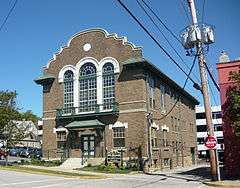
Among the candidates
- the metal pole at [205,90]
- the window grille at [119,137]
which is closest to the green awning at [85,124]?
the window grille at [119,137]

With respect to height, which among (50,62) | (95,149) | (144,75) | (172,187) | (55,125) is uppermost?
(50,62)

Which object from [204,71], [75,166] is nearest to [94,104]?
[75,166]

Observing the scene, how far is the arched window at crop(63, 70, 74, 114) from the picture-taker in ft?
129

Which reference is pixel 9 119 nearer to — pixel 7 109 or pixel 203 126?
pixel 7 109

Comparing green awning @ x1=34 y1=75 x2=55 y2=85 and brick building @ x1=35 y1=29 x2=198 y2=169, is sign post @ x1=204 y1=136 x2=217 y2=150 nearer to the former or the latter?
brick building @ x1=35 y1=29 x2=198 y2=169

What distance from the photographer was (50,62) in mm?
41062

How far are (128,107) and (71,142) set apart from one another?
6797 mm

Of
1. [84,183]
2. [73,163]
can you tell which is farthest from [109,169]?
[84,183]

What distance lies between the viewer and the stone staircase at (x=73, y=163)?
35625mm

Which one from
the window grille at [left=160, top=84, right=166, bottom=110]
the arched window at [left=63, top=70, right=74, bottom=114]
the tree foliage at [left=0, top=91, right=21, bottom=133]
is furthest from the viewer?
the window grille at [left=160, top=84, right=166, bottom=110]

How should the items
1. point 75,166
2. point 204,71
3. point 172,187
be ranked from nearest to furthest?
point 172,187
point 204,71
point 75,166

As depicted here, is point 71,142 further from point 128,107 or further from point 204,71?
point 204,71

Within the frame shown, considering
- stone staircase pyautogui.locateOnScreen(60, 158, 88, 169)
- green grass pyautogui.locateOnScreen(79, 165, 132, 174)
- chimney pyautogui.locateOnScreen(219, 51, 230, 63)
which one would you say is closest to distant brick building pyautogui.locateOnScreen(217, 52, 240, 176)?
chimney pyautogui.locateOnScreen(219, 51, 230, 63)

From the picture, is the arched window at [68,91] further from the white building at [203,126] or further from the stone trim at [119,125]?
the white building at [203,126]
